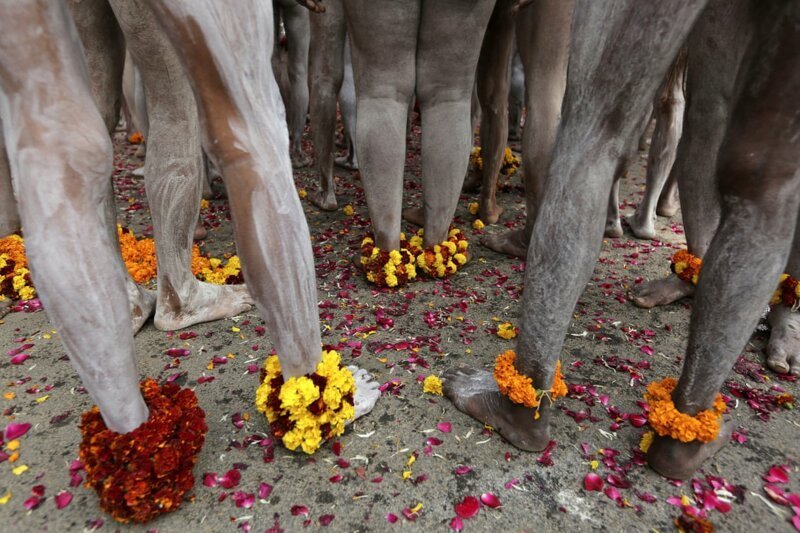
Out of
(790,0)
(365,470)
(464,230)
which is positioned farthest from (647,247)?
(365,470)

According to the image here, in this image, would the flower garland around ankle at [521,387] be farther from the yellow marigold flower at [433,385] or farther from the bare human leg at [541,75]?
the bare human leg at [541,75]

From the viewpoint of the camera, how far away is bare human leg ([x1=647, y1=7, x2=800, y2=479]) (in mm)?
1293

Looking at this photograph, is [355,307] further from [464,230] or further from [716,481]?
[716,481]

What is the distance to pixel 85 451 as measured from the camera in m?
1.46

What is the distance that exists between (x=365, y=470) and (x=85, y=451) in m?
0.88

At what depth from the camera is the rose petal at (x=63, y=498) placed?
59.7 inches

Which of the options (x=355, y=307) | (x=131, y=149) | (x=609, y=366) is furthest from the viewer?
(x=131, y=149)

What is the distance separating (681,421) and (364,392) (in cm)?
115

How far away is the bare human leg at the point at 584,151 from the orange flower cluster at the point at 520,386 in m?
0.03

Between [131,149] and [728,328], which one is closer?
[728,328]

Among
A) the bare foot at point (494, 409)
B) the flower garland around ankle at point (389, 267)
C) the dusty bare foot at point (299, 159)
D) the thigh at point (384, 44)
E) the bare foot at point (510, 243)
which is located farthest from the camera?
the dusty bare foot at point (299, 159)

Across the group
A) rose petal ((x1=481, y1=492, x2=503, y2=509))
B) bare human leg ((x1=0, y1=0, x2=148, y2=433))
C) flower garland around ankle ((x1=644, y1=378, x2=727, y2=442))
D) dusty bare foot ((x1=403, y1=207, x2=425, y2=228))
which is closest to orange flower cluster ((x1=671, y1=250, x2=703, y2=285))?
flower garland around ankle ((x1=644, y1=378, x2=727, y2=442))

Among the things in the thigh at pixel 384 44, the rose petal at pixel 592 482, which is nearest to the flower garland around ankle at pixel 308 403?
the rose petal at pixel 592 482

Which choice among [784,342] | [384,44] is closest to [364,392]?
[384,44]
